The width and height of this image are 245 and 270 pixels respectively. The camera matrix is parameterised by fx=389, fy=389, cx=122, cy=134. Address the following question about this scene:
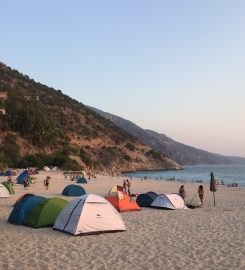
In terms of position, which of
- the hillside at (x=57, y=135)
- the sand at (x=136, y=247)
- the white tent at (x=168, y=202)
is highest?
the hillside at (x=57, y=135)

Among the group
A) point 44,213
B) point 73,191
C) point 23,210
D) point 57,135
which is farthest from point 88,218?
point 57,135

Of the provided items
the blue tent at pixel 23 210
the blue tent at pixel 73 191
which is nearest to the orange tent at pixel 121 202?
the blue tent at pixel 23 210

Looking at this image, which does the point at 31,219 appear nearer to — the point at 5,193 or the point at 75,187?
the point at 5,193

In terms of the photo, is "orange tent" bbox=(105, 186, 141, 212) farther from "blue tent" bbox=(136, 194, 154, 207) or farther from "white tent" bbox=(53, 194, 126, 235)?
"white tent" bbox=(53, 194, 126, 235)

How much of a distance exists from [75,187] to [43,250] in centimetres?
1621

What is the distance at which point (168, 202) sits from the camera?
1919 centimetres

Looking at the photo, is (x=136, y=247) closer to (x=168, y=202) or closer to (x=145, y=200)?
(x=168, y=202)

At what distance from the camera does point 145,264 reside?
875cm

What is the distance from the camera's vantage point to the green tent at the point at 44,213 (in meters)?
13.4

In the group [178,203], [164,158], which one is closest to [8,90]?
[164,158]

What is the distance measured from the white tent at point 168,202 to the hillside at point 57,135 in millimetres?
46251

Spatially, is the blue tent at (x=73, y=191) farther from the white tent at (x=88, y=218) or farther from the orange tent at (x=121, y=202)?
the white tent at (x=88, y=218)

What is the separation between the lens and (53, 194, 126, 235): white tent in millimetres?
11945

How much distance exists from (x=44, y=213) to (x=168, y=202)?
7529 mm
